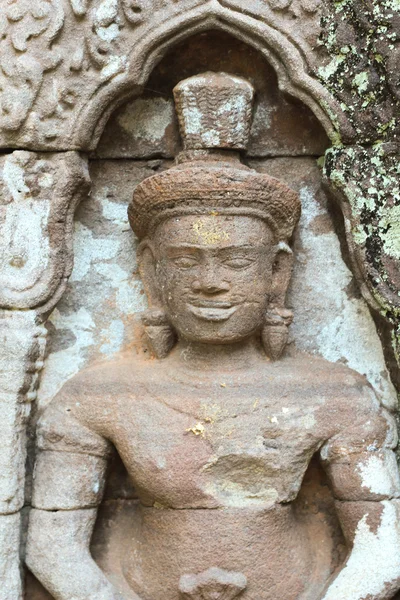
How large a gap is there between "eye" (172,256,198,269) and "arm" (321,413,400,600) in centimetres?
83

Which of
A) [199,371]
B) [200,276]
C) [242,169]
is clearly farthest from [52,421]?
[242,169]

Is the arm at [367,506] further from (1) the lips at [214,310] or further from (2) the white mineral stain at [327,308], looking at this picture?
(1) the lips at [214,310]

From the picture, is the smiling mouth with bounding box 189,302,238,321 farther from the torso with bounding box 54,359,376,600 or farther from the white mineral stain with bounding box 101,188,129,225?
the white mineral stain with bounding box 101,188,129,225

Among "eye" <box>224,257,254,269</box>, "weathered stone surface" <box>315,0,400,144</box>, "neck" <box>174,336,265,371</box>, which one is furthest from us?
"neck" <box>174,336,265,371</box>

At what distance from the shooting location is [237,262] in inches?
126

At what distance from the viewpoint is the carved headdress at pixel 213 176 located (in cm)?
315

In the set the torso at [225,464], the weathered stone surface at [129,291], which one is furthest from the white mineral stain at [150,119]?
the torso at [225,464]

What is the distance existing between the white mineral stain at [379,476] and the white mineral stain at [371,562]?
0.05m

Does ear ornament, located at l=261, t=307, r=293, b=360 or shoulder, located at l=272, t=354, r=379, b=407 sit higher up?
ear ornament, located at l=261, t=307, r=293, b=360

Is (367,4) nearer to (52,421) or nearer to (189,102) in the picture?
(189,102)

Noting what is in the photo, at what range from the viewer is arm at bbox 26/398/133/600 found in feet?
10.4

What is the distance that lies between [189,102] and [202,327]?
2.78 feet

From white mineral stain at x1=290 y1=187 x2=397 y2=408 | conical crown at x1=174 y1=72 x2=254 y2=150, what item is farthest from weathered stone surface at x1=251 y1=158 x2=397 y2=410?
conical crown at x1=174 y1=72 x2=254 y2=150

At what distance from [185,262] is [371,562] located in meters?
1.27
